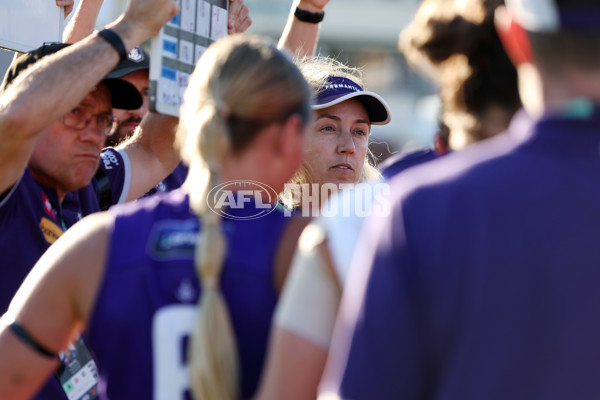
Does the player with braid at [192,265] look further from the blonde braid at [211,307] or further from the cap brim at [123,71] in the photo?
the cap brim at [123,71]

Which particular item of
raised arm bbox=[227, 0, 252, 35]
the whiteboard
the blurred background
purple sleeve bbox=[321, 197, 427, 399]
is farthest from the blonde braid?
the blurred background

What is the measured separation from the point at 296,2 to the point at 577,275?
9.82 feet

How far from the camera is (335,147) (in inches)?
152

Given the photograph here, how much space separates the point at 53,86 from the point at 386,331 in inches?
63.9

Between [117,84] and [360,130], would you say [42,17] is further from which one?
[360,130]

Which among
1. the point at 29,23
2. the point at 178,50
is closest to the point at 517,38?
the point at 178,50

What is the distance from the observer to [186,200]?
1.99m

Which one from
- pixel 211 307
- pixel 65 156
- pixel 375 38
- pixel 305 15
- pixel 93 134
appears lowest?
pixel 211 307

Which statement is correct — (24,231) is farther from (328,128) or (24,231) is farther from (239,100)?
(328,128)

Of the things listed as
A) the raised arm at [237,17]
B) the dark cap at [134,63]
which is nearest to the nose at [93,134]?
the dark cap at [134,63]

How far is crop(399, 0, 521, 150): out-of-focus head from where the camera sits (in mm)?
1732

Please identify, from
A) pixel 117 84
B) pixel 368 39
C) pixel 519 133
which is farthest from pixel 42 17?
pixel 368 39

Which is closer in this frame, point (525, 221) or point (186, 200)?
point (525, 221)

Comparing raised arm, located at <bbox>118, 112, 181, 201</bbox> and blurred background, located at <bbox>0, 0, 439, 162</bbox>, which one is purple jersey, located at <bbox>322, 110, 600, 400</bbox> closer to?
raised arm, located at <bbox>118, 112, 181, 201</bbox>
